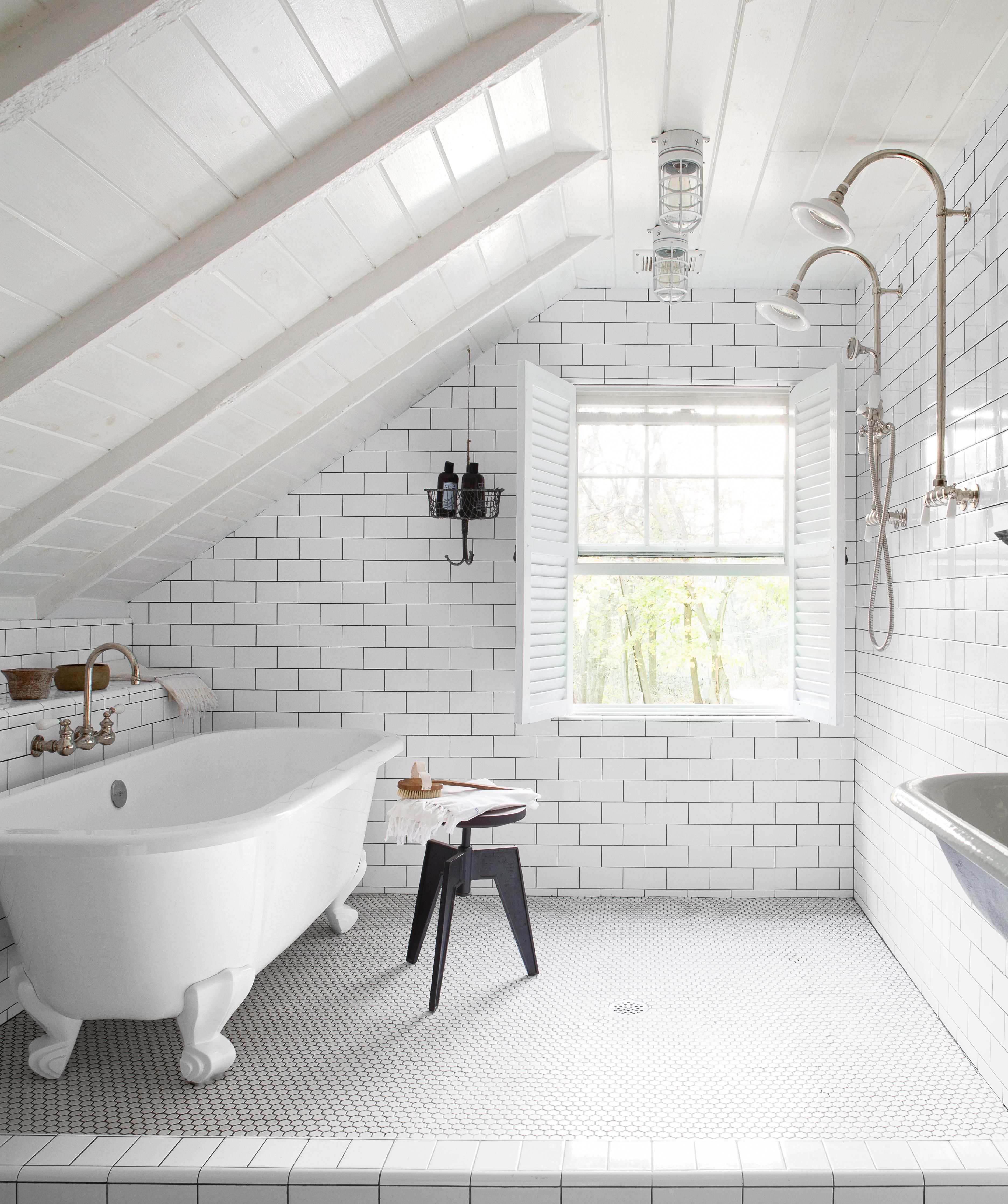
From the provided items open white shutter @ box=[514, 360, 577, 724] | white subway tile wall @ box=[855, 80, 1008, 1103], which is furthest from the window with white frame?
white subway tile wall @ box=[855, 80, 1008, 1103]

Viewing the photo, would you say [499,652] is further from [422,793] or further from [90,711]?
[90,711]

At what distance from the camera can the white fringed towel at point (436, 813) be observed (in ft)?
9.75

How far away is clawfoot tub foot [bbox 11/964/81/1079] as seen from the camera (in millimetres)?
2465

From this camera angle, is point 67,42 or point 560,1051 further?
point 560,1051

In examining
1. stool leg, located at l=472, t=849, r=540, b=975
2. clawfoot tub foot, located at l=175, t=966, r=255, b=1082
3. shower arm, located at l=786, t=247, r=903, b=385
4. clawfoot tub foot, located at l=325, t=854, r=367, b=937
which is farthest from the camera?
clawfoot tub foot, located at l=325, t=854, r=367, b=937

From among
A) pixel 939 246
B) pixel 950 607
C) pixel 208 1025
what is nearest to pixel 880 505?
Answer: pixel 950 607

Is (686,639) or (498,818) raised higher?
(686,639)

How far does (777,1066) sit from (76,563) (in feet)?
9.49

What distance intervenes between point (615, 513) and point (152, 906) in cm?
266

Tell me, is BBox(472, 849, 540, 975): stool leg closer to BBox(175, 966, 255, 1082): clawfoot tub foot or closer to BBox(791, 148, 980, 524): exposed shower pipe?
BBox(175, 966, 255, 1082): clawfoot tub foot

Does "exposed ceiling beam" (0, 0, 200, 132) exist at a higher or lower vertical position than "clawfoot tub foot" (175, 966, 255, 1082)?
higher

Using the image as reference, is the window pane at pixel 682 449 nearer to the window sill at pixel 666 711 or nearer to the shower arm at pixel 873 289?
the shower arm at pixel 873 289

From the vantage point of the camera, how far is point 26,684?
3.00 metres

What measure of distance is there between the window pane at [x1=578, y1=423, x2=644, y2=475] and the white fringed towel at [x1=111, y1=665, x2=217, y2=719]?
1.99 metres
